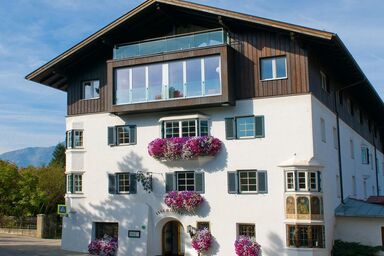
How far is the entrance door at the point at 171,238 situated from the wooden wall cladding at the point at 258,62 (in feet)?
24.5

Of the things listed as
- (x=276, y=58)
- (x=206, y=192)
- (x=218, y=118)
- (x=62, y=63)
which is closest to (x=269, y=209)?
(x=206, y=192)

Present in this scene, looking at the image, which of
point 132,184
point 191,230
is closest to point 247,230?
point 191,230

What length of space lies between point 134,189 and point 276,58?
32.0 ft

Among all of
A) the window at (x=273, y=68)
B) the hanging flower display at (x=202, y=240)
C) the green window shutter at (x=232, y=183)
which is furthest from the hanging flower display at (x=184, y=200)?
the window at (x=273, y=68)

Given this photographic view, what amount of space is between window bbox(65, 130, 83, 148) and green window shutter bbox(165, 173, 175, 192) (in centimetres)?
569

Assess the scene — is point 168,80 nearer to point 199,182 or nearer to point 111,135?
point 111,135

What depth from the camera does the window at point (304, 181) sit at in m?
23.5

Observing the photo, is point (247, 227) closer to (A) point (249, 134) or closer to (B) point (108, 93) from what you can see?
(A) point (249, 134)

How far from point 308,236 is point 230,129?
6.12m

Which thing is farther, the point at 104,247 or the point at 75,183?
the point at 75,183

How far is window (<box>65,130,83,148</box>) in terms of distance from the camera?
2916 cm

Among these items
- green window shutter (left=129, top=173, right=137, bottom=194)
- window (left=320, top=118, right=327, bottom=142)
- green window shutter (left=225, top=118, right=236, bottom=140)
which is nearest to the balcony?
green window shutter (left=225, top=118, right=236, bottom=140)

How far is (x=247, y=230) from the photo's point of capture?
24797 millimetres

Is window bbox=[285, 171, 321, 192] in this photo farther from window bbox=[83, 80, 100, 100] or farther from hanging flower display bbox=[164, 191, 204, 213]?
window bbox=[83, 80, 100, 100]
